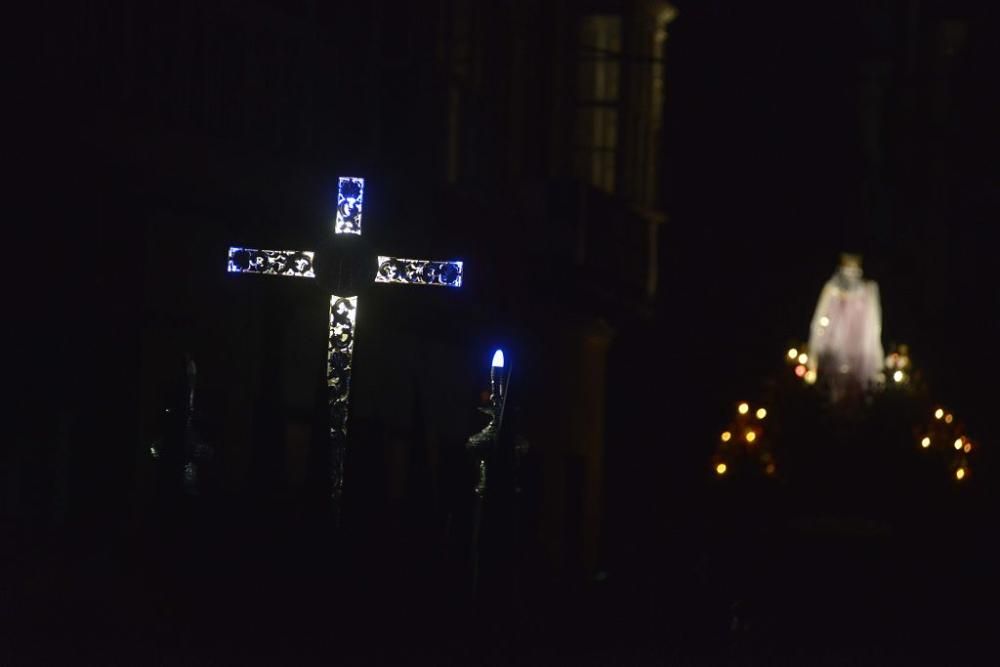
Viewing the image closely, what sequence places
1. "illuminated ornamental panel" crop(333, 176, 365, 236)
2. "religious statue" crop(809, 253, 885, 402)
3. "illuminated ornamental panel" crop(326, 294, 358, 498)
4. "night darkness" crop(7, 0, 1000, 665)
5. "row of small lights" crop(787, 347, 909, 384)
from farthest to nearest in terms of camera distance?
"religious statue" crop(809, 253, 885, 402)
"row of small lights" crop(787, 347, 909, 384)
"illuminated ornamental panel" crop(333, 176, 365, 236)
"illuminated ornamental panel" crop(326, 294, 358, 498)
"night darkness" crop(7, 0, 1000, 665)

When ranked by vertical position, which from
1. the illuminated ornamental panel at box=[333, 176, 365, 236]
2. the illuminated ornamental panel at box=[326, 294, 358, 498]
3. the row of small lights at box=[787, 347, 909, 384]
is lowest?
the illuminated ornamental panel at box=[326, 294, 358, 498]

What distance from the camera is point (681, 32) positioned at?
1012 inches

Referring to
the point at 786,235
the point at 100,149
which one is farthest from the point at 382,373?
the point at 786,235

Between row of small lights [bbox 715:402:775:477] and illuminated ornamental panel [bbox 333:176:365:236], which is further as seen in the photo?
row of small lights [bbox 715:402:775:477]

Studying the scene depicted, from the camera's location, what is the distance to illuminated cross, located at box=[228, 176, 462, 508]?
36.0 ft

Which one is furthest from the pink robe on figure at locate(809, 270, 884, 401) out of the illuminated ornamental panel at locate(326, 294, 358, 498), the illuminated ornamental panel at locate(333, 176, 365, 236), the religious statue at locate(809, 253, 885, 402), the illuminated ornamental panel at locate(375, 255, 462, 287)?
the illuminated ornamental panel at locate(326, 294, 358, 498)

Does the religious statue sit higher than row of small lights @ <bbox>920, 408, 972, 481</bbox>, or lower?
higher

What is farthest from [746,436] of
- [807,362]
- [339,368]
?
[339,368]

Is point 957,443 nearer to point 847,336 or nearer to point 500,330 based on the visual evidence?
point 847,336

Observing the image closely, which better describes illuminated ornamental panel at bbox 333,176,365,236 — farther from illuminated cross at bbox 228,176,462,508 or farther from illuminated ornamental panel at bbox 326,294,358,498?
illuminated ornamental panel at bbox 326,294,358,498

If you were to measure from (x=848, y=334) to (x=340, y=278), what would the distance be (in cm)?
1362

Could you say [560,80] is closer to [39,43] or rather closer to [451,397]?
[451,397]

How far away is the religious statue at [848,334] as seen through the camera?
79.4 ft

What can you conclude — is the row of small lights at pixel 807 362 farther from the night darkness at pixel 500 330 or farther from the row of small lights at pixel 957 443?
the row of small lights at pixel 957 443
